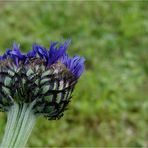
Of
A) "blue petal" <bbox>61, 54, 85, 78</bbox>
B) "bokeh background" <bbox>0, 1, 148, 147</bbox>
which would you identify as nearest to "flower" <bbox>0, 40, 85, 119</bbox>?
"blue petal" <bbox>61, 54, 85, 78</bbox>

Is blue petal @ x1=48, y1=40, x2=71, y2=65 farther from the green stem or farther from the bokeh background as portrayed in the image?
the bokeh background

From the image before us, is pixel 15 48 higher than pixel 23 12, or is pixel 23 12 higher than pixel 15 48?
pixel 23 12

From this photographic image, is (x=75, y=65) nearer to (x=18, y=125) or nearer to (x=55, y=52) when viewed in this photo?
(x=55, y=52)

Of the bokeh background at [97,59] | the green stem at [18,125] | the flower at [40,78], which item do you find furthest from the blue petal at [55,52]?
the bokeh background at [97,59]

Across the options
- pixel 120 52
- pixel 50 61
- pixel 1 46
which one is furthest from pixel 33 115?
pixel 120 52

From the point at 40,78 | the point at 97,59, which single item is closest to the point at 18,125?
the point at 40,78

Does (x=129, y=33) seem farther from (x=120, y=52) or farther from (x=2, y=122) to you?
(x=2, y=122)
